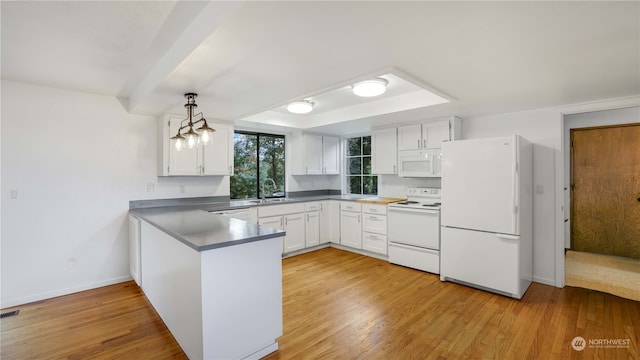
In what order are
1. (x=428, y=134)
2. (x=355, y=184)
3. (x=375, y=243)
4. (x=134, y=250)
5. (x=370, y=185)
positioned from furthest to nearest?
(x=355, y=184)
(x=370, y=185)
(x=375, y=243)
(x=428, y=134)
(x=134, y=250)

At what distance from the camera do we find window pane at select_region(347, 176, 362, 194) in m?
5.52

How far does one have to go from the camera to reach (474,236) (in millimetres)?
3195

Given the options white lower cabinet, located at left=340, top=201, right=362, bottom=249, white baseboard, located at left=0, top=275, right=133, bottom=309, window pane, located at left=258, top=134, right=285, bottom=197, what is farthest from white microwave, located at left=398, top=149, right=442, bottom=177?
white baseboard, located at left=0, top=275, right=133, bottom=309

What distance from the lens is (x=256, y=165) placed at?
15.8ft

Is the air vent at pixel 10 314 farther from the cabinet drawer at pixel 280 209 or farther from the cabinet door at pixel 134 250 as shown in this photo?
the cabinet drawer at pixel 280 209

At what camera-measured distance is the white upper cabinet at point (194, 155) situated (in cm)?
351

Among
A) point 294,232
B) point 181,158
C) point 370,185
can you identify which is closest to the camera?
point 181,158

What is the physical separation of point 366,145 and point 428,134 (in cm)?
152

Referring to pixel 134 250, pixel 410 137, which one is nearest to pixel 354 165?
pixel 410 137

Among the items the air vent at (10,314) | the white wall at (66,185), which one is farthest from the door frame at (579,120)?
the air vent at (10,314)

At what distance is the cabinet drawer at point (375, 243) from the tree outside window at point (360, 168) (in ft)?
3.63

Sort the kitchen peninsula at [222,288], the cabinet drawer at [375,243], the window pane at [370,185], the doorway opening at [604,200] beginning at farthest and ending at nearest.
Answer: the window pane at [370,185], the cabinet drawer at [375,243], the doorway opening at [604,200], the kitchen peninsula at [222,288]

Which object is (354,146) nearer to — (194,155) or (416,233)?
(416,233)

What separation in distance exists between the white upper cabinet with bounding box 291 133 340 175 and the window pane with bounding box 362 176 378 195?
1.98ft
